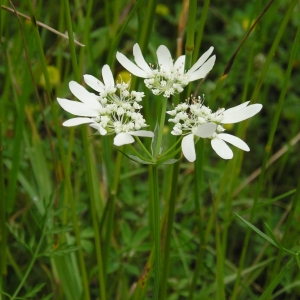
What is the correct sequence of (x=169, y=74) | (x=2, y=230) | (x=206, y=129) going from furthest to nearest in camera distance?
(x=2, y=230) < (x=169, y=74) < (x=206, y=129)

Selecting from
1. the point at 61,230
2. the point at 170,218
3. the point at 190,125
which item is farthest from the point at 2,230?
the point at 190,125

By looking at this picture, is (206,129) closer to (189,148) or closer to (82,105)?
(189,148)

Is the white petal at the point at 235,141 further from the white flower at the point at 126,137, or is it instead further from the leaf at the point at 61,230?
the leaf at the point at 61,230

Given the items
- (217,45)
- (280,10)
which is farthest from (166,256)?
(280,10)

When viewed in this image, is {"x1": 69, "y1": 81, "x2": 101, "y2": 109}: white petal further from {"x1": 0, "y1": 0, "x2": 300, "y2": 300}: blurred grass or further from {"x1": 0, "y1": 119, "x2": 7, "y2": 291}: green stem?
{"x1": 0, "y1": 119, "x2": 7, "y2": 291}: green stem

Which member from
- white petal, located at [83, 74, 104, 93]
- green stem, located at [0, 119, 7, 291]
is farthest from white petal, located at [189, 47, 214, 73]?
green stem, located at [0, 119, 7, 291]

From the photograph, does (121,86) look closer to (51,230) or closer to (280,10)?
(51,230)
